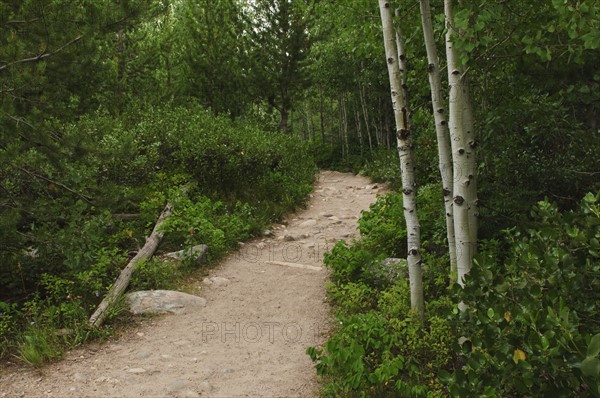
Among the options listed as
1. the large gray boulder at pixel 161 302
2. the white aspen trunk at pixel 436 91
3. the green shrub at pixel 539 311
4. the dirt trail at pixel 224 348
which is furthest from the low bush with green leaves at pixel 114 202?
the green shrub at pixel 539 311

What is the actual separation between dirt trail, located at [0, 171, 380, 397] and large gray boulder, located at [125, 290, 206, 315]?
150 millimetres

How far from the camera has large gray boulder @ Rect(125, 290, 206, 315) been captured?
20.2 ft

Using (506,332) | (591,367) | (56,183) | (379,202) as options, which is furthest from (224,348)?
(379,202)

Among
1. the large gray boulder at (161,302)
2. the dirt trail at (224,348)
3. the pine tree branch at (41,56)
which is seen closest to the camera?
the dirt trail at (224,348)

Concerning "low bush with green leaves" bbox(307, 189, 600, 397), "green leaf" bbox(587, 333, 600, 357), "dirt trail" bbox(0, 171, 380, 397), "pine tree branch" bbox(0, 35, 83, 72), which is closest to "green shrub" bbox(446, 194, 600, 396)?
"low bush with green leaves" bbox(307, 189, 600, 397)

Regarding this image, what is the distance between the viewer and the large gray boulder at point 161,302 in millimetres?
6148


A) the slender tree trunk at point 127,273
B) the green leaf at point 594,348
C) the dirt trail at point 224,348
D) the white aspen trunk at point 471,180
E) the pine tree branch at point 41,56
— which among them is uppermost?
the pine tree branch at point 41,56

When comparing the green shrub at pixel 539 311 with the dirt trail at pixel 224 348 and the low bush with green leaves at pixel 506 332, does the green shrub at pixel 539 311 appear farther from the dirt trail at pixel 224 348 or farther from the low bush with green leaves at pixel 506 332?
the dirt trail at pixel 224 348

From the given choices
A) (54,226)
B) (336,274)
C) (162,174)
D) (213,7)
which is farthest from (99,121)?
(213,7)

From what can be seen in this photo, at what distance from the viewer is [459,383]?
9.39 ft

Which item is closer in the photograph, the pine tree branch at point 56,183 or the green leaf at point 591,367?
the green leaf at point 591,367

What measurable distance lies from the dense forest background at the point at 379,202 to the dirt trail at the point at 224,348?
0.38 m

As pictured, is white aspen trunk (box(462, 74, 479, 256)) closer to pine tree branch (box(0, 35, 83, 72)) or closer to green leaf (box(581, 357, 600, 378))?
green leaf (box(581, 357, 600, 378))

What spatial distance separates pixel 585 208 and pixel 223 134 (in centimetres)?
869
